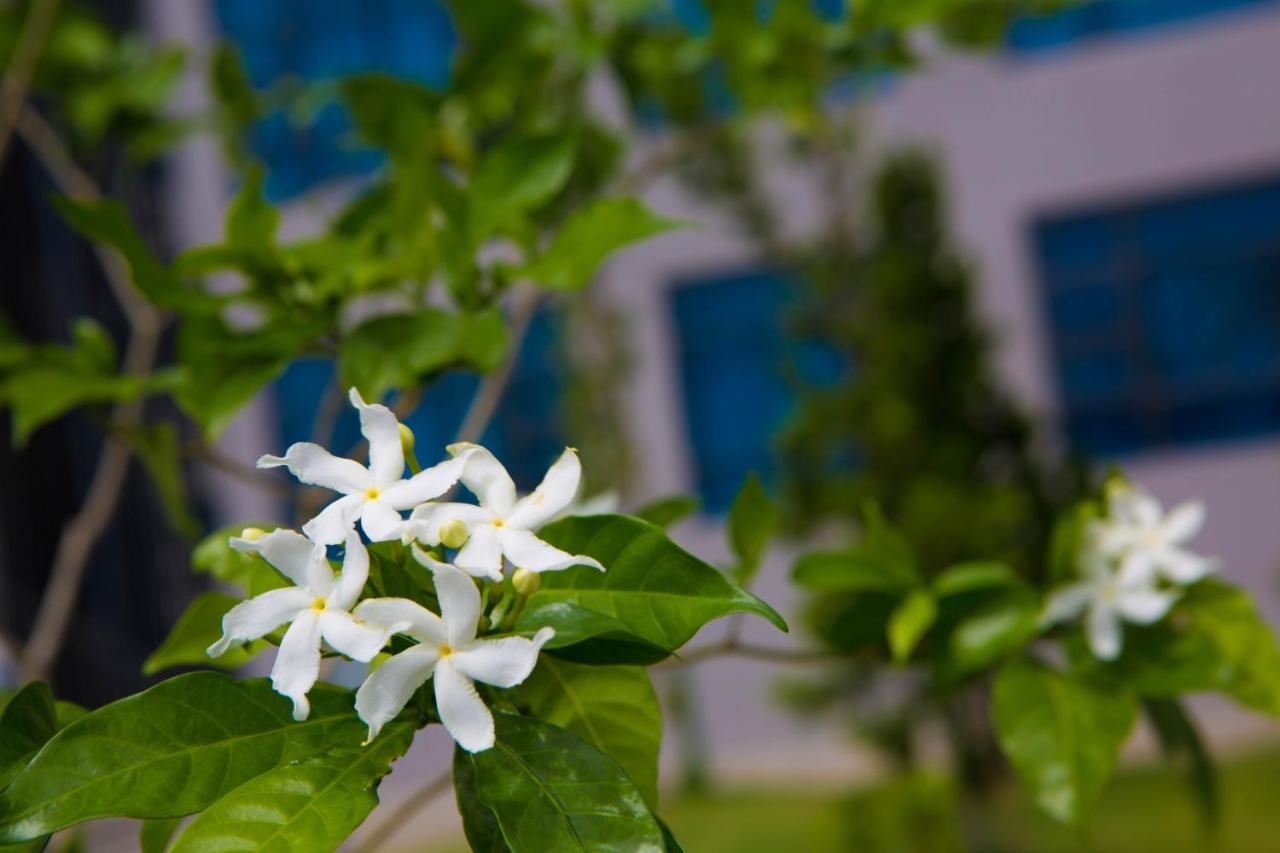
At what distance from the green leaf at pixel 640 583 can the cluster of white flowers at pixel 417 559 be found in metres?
0.02

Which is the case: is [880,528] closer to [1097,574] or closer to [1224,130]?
[1097,574]

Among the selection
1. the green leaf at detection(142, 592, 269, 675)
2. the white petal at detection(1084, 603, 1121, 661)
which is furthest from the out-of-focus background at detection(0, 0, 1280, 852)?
the green leaf at detection(142, 592, 269, 675)

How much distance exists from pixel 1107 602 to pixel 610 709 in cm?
24

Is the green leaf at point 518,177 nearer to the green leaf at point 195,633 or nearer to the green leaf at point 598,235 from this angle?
the green leaf at point 598,235

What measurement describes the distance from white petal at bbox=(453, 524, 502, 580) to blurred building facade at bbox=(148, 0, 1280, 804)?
3442 mm

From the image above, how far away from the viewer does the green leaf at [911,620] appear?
498 millimetres

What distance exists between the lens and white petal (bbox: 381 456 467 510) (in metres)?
0.34

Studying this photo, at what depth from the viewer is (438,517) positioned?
13.2 inches

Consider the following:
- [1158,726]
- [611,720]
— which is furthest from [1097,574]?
[611,720]

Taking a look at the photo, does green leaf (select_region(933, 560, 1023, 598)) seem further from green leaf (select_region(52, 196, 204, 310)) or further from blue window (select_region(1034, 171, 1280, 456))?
blue window (select_region(1034, 171, 1280, 456))

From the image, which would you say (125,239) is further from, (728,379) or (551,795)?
(728,379)

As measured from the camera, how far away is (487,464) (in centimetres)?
35

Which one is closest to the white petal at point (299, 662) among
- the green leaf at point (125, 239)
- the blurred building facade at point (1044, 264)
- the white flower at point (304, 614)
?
the white flower at point (304, 614)

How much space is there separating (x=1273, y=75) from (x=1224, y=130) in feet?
0.66
